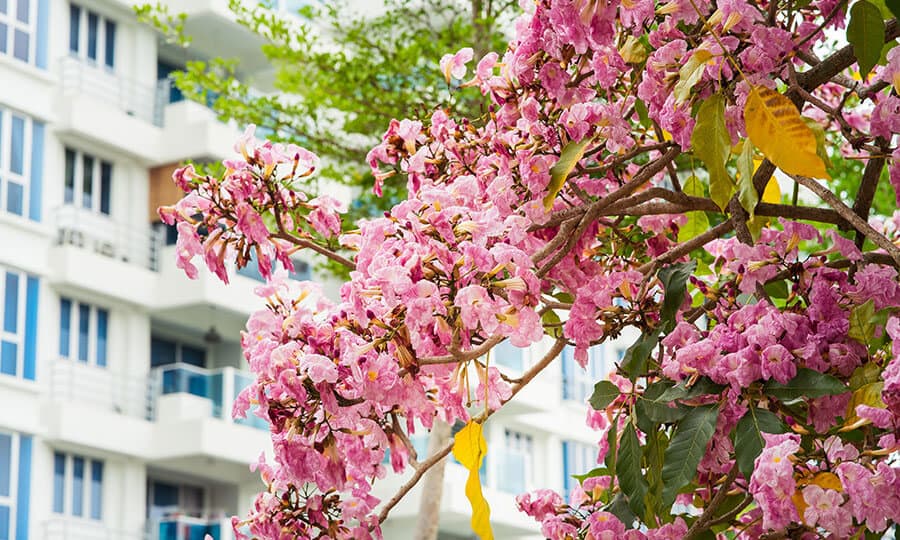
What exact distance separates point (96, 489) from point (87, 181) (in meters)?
3.16

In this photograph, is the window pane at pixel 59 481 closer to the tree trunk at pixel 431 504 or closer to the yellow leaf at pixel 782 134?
the tree trunk at pixel 431 504

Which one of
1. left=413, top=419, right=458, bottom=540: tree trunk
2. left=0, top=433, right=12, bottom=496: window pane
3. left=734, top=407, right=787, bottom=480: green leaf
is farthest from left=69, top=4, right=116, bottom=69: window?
left=734, top=407, right=787, bottom=480: green leaf

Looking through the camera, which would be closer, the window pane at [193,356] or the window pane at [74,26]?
the window pane at [74,26]

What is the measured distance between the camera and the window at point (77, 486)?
14.5 metres

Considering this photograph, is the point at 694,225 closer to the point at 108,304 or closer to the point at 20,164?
the point at 20,164

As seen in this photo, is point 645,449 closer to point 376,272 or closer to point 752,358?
point 752,358

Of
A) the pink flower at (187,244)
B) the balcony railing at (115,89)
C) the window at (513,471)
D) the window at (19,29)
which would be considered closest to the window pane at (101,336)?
the balcony railing at (115,89)

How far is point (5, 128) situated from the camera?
1465 cm

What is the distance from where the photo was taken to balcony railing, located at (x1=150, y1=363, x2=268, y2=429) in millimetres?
15906

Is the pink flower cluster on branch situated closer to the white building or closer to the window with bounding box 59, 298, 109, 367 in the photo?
the white building

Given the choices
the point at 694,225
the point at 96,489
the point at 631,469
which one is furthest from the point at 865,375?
the point at 96,489

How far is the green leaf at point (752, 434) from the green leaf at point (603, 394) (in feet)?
0.97

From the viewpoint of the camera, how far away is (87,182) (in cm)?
1583

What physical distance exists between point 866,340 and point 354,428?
73 cm
